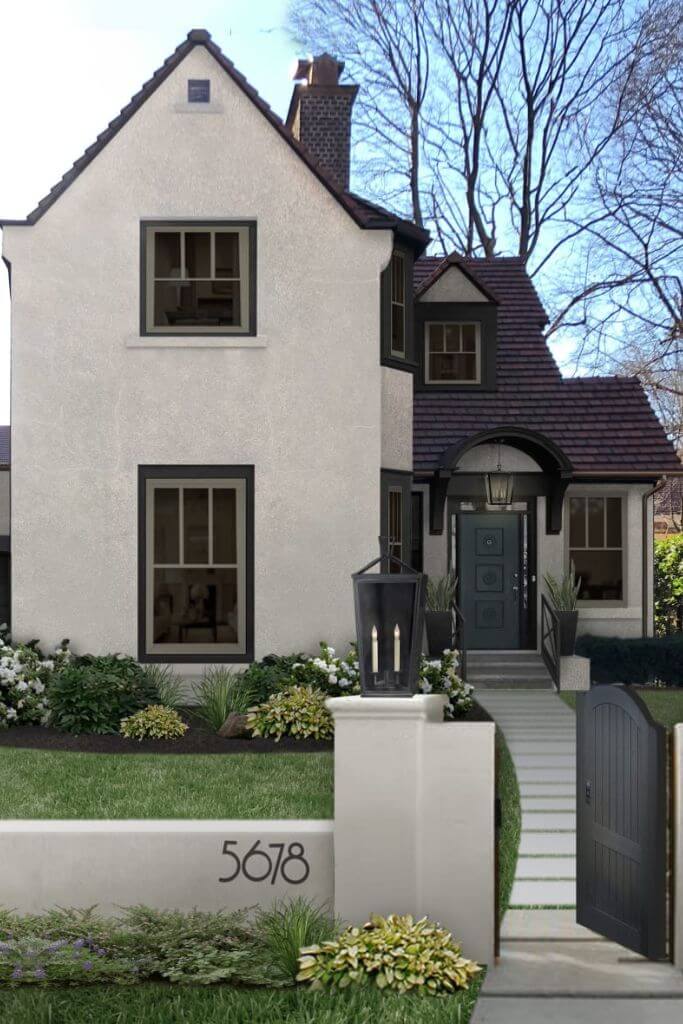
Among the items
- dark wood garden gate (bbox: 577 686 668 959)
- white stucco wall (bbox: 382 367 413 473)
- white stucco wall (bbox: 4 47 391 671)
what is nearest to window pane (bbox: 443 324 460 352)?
white stucco wall (bbox: 382 367 413 473)

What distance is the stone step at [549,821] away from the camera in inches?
378

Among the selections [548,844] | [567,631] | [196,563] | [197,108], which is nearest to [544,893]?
[548,844]

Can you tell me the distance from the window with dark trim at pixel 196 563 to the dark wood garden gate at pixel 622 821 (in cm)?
774

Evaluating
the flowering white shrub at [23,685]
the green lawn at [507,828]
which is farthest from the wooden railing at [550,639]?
the flowering white shrub at [23,685]

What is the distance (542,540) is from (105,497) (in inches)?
311

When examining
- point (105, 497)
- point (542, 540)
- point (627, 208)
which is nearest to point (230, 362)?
point (105, 497)

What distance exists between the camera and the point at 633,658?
1930 cm

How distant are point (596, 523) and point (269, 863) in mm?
13795

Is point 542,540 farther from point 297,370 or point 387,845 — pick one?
point 387,845

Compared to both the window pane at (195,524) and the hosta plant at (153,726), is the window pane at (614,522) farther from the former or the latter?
the hosta plant at (153,726)

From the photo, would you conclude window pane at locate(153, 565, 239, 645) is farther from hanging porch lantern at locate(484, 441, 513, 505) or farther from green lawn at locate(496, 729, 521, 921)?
hanging porch lantern at locate(484, 441, 513, 505)

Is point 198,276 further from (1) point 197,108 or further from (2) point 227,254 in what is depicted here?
(1) point 197,108

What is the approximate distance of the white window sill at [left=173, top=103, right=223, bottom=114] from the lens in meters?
A: 14.7

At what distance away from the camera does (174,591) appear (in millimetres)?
14648
